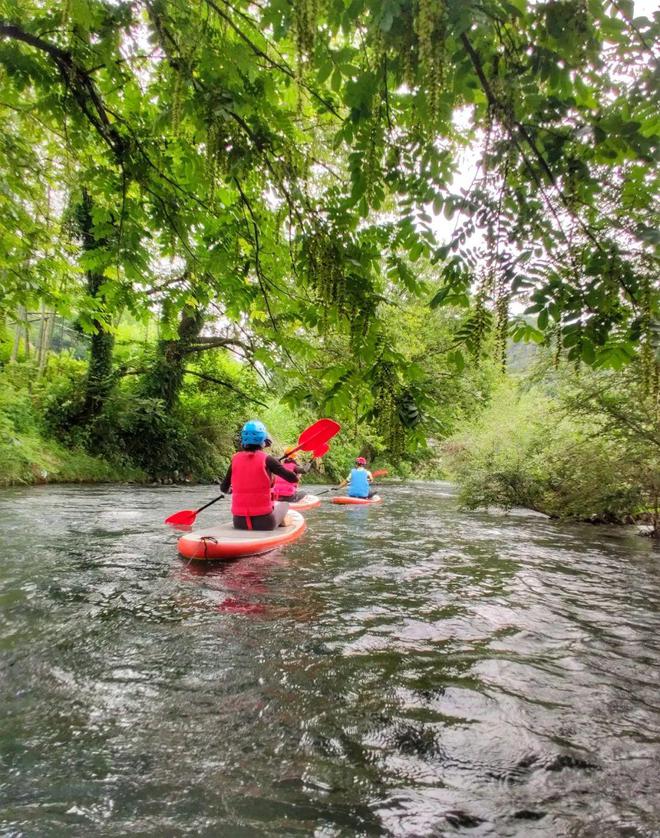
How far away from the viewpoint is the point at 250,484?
6.81 m

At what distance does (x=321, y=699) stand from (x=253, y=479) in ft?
13.3

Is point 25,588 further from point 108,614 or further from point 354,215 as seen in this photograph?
→ point 354,215

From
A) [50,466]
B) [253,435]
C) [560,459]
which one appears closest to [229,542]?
[253,435]

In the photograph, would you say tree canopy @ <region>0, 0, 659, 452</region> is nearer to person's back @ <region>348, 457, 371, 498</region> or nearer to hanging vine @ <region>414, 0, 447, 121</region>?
hanging vine @ <region>414, 0, 447, 121</region>

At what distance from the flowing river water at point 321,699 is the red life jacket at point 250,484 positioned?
1.30 meters

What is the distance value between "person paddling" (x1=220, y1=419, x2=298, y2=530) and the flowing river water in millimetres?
1278

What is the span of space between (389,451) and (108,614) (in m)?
2.90

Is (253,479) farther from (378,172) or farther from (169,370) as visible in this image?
(169,370)

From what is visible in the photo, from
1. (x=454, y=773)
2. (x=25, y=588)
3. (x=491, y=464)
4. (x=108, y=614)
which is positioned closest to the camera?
(x=454, y=773)

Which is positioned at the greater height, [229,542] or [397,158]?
[397,158]

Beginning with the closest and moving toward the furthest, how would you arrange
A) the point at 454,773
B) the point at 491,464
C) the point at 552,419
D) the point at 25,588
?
the point at 454,773
the point at 25,588
the point at 552,419
the point at 491,464

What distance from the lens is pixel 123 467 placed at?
1425 centimetres

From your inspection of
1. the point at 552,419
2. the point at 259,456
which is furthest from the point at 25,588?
the point at 552,419

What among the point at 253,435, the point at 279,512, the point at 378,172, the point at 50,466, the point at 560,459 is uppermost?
the point at 378,172
